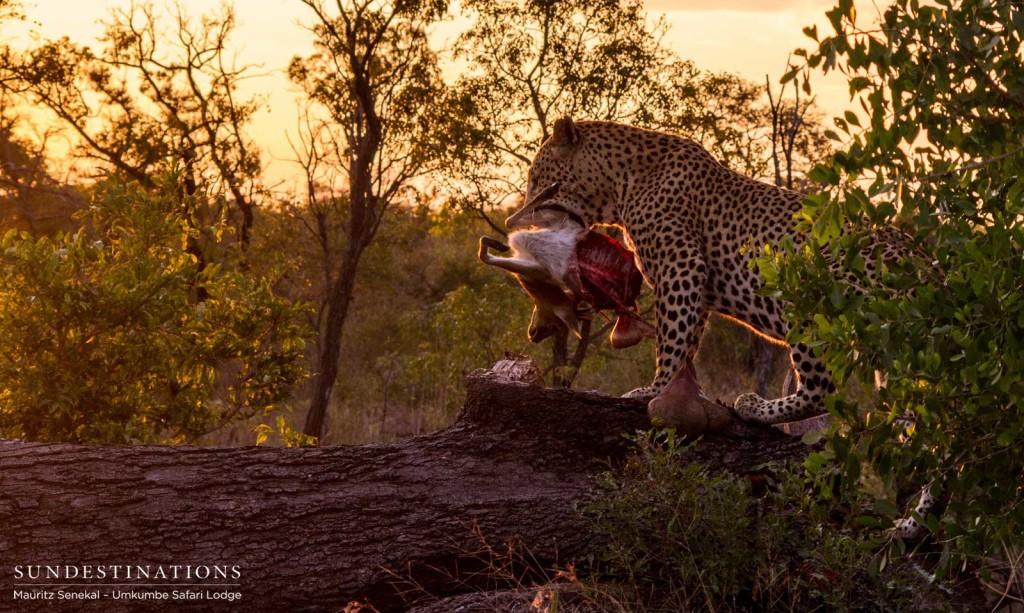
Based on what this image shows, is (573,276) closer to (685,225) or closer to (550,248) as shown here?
(550,248)

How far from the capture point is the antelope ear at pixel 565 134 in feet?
28.4

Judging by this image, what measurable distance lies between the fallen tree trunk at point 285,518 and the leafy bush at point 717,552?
1.30 feet

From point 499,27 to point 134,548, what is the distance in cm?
1023

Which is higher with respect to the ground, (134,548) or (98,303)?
(98,303)

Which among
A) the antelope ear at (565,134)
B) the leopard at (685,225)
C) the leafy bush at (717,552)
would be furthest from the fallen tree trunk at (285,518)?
the antelope ear at (565,134)

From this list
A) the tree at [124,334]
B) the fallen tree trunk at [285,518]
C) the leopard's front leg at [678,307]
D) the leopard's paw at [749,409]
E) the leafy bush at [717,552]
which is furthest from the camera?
the tree at [124,334]

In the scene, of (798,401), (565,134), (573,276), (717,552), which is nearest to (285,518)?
(717,552)

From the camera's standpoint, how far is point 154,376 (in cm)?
868

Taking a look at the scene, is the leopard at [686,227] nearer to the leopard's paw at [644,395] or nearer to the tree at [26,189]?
the leopard's paw at [644,395]

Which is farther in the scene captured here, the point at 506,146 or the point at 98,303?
the point at 506,146

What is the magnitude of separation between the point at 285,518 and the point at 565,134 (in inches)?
148

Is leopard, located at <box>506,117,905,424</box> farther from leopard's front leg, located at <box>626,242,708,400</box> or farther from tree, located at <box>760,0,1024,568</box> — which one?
tree, located at <box>760,0,1024,568</box>

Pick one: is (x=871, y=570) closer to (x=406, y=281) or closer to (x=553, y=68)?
(x=553, y=68)

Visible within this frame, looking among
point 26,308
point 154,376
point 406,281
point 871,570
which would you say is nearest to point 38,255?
point 26,308
